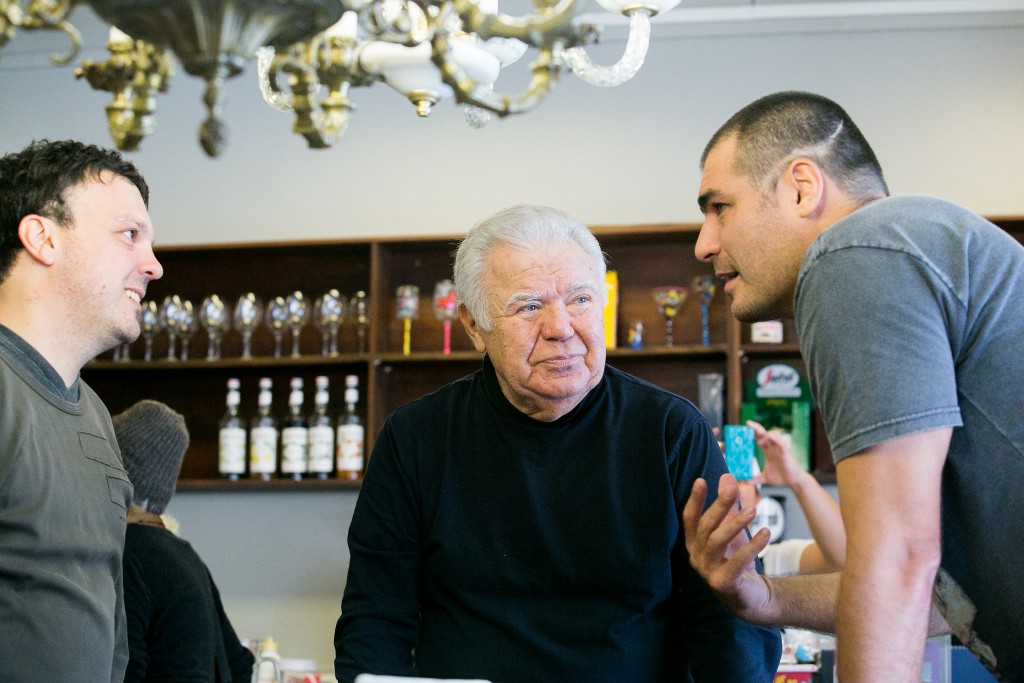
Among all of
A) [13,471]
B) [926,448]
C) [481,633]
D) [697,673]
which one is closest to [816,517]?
[697,673]

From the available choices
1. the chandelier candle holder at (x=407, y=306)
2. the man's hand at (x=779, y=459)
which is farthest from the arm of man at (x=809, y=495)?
the chandelier candle holder at (x=407, y=306)

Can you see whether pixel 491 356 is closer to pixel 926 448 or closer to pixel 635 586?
pixel 635 586

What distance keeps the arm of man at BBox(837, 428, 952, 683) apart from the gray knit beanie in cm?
201

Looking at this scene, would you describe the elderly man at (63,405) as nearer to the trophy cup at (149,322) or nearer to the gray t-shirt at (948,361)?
the gray t-shirt at (948,361)

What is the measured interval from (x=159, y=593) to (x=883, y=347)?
1.92m

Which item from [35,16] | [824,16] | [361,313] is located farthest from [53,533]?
[824,16]

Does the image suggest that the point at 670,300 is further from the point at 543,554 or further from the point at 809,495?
the point at 543,554

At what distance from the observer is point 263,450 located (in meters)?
4.35

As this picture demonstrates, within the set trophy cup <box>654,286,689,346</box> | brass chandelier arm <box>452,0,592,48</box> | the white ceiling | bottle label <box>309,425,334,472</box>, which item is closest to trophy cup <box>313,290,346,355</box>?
bottle label <box>309,425,334,472</box>

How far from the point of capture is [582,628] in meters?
1.74

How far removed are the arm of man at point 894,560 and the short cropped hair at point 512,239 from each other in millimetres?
774

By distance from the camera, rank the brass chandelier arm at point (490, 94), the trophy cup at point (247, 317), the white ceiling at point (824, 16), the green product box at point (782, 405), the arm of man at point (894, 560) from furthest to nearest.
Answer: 1. the trophy cup at point (247, 317)
2. the white ceiling at point (824, 16)
3. the green product box at point (782, 405)
4. the brass chandelier arm at point (490, 94)
5. the arm of man at point (894, 560)

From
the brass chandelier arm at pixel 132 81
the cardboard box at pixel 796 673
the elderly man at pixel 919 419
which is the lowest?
the cardboard box at pixel 796 673

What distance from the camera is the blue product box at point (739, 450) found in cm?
376
